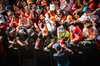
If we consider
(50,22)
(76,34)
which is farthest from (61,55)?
(50,22)

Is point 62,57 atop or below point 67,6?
below

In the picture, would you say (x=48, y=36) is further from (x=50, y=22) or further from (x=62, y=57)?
(x=62, y=57)

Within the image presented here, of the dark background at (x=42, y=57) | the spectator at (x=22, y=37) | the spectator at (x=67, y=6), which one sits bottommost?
the dark background at (x=42, y=57)

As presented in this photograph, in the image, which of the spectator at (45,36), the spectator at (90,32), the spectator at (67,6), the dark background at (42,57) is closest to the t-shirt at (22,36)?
the dark background at (42,57)

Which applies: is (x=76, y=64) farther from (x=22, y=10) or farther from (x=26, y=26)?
(x=22, y=10)

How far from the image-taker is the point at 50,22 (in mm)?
3914

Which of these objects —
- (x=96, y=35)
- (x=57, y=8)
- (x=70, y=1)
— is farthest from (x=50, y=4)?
(x=96, y=35)

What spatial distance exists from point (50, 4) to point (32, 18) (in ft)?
2.27

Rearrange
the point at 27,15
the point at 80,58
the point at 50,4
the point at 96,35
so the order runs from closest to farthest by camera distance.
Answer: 1. the point at 96,35
2. the point at 80,58
3. the point at 50,4
4. the point at 27,15

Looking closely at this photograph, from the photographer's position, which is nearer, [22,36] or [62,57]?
[62,57]

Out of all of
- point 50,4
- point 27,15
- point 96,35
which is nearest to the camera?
point 96,35

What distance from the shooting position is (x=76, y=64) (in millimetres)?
3865

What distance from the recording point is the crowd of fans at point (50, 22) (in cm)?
347

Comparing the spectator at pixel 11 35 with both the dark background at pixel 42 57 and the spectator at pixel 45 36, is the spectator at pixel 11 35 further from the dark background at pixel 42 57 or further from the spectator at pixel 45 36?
the spectator at pixel 45 36
